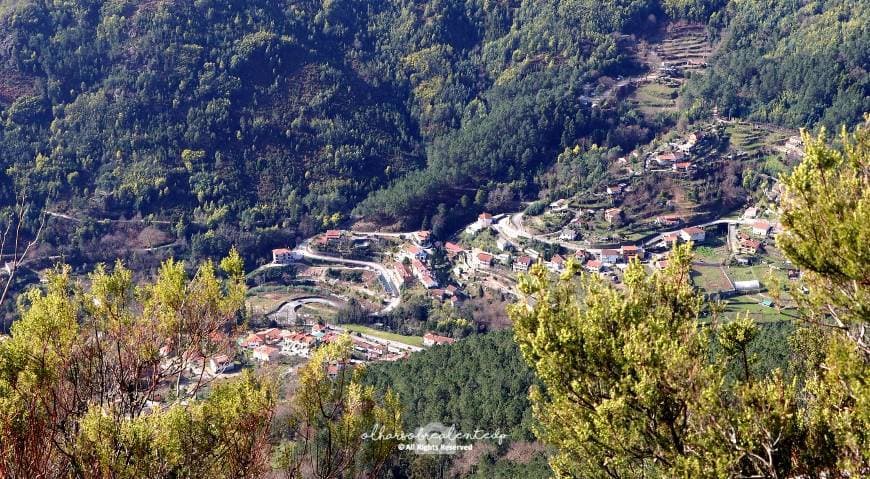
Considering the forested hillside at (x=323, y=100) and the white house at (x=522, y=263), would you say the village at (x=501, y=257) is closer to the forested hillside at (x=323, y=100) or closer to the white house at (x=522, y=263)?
the white house at (x=522, y=263)

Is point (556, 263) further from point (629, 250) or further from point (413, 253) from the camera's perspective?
point (413, 253)

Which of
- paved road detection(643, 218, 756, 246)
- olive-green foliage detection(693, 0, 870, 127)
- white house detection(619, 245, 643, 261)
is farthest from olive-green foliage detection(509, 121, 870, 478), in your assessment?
olive-green foliage detection(693, 0, 870, 127)

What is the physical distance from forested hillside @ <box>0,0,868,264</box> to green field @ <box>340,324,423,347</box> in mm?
12569

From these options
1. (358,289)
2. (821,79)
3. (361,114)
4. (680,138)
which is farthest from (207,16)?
(821,79)

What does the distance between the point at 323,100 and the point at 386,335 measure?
28.4m

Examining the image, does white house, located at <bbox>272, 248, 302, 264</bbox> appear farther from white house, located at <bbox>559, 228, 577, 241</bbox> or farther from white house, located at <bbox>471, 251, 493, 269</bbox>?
white house, located at <bbox>559, 228, 577, 241</bbox>

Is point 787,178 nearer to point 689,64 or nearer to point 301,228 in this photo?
point 301,228

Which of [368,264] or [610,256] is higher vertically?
[610,256]

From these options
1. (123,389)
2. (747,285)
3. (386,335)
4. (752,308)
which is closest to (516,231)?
Result: (386,335)

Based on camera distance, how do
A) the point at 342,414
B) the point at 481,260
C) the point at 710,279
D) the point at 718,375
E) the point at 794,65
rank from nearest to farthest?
the point at 718,375, the point at 342,414, the point at 710,279, the point at 481,260, the point at 794,65

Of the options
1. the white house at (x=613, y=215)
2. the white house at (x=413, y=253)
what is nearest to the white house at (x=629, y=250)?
the white house at (x=613, y=215)

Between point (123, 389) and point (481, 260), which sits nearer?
point (123, 389)

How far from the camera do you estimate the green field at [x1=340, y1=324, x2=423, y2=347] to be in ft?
115

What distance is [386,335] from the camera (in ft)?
118
